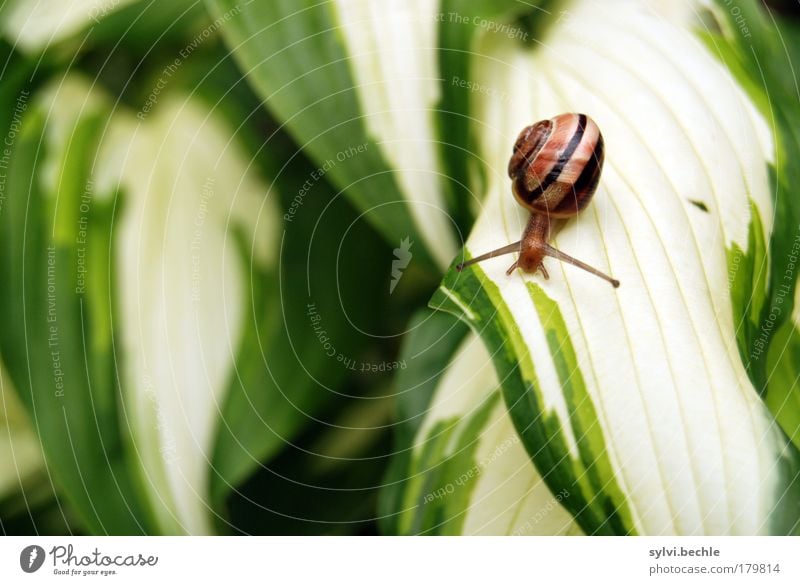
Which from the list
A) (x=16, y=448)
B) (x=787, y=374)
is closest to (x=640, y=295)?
(x=787, y=374)

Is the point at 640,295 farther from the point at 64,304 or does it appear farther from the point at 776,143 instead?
the point at 64,304

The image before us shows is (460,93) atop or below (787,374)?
atop

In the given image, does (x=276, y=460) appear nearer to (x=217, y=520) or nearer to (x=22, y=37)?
(x=217, y=520)

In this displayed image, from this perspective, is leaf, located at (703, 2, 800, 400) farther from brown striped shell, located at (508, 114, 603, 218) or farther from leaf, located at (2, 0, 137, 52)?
leaf, located at (2, 0, 137, 52)

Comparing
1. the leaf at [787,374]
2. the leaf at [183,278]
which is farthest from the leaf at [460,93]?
the leaf at [787,374]

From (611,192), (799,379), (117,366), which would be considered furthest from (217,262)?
(799,379)

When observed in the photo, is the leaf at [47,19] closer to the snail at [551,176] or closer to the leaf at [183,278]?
the leaf at [183,278]
